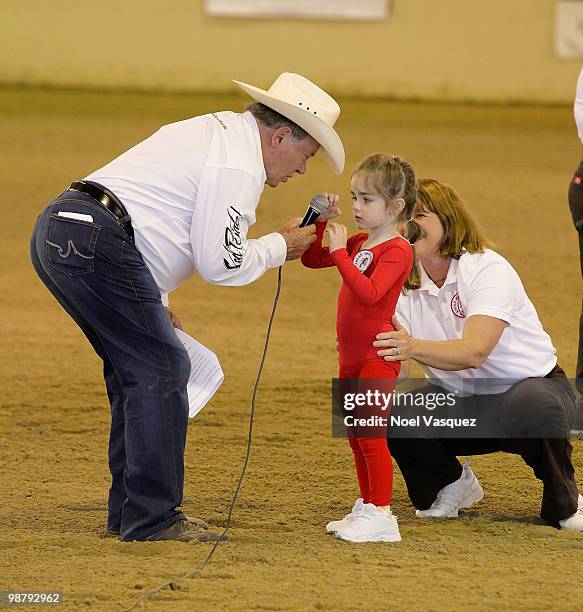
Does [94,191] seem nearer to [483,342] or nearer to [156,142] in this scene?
[156,142]

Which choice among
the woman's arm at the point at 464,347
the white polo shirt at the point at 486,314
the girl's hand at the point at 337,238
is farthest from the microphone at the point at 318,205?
the white polo shirt at the point at 486,314

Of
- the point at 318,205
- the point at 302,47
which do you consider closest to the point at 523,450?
the point at 318,205

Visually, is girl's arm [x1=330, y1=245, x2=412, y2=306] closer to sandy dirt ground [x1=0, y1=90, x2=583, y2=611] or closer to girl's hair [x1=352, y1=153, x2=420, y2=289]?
girl's hair [x1=352, y1=153, x2=420, y2=289]

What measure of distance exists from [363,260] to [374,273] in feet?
0.31

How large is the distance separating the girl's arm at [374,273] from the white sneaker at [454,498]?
3.05 ft

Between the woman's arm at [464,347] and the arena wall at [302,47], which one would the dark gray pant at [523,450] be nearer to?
the woman's arm at [464,347]

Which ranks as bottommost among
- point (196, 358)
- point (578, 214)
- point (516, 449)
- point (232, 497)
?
point (232, 497)

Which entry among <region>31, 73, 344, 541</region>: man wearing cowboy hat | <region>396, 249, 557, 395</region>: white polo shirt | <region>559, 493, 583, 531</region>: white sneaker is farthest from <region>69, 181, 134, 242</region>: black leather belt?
<region>559, 493, 583, 531</region>: white sneaker

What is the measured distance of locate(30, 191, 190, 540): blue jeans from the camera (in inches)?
151

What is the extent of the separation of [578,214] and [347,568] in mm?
2744

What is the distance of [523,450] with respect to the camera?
4.28 meters

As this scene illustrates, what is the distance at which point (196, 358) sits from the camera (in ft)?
13.7

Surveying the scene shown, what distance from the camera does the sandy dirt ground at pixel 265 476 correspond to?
3621 millimetres

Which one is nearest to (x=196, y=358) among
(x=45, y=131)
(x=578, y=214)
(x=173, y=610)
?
(x=173, y=610)
